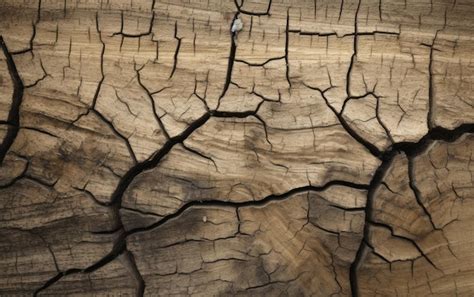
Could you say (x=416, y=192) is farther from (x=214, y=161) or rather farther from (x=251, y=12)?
(x=251, y=12)

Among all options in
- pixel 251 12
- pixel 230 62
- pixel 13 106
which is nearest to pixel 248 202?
pixel 230 62

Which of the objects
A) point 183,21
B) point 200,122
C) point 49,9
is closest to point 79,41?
point 49,9

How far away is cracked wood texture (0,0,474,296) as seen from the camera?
2.15m

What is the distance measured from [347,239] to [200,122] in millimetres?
674

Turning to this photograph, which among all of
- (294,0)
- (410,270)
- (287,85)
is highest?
(294,0)

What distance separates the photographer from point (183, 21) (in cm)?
221

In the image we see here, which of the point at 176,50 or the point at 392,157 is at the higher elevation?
the point at 176,50

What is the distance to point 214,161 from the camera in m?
2.15

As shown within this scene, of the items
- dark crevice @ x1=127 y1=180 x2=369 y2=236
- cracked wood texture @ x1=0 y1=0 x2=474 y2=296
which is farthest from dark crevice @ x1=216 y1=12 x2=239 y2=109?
dark crevice @ x1=127 y1=180 x2=369 y2=236

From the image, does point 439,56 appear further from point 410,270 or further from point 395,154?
point 410,270

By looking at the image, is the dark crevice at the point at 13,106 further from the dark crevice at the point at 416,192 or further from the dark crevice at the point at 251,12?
the dark crevice at the point at 416,192

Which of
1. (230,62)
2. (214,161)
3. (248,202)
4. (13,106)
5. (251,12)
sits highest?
(251,12)

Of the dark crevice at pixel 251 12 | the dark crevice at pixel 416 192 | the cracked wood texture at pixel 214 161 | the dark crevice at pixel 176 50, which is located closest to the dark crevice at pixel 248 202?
the cracked wood texture at pixel 214 161

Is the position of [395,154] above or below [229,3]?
below
